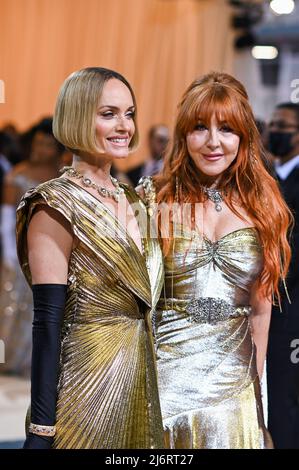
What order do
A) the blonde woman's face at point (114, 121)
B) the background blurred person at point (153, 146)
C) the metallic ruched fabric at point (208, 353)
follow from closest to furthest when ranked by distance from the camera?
the blonde woman's face at point (114, 121) → the metallic ruched fabric at point (208, 353) → the background blurred person at point (153, 146)

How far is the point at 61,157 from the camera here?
19.5 ft

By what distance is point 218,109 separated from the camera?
2836 millimetres

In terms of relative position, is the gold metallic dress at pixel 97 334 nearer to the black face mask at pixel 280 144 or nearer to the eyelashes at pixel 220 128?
the eyelashes at pixel 220 128

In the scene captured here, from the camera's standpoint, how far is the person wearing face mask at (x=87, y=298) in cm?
229

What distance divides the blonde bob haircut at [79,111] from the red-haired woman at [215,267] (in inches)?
21.0

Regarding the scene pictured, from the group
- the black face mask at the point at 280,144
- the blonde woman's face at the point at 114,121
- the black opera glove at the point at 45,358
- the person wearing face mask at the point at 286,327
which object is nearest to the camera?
the black opera glove at the point at 45,358

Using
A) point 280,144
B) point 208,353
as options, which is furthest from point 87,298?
point 280,144

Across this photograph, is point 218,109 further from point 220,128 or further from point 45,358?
point 45,358

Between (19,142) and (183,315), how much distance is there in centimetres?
431

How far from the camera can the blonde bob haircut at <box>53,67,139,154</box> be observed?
A: 237 cm

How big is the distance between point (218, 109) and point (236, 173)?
A: 0.75 ft

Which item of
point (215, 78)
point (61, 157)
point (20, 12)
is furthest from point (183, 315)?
point (20, 12)

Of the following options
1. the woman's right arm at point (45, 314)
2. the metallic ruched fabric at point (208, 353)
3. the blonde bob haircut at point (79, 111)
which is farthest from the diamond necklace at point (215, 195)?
the woman's right arm at point (45, 314)

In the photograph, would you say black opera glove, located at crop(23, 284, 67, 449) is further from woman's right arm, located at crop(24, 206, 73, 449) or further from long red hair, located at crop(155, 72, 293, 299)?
long red hair, located at crop(155, 72, 293, 299)
